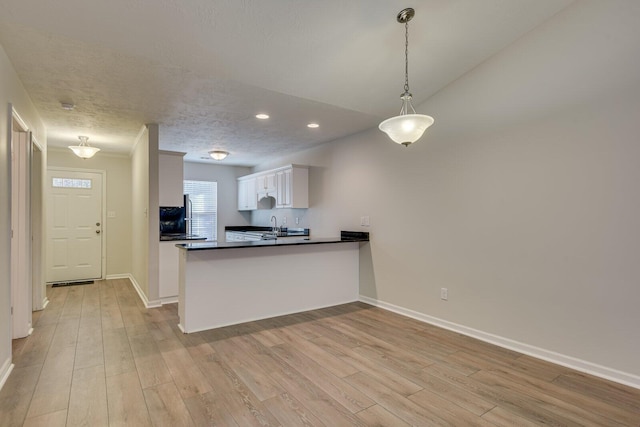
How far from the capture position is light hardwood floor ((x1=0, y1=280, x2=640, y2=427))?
203 centimetres

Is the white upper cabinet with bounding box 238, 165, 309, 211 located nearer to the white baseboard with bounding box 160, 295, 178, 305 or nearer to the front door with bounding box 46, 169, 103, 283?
the white baseboard with bounding box 160, 295, 178, 305

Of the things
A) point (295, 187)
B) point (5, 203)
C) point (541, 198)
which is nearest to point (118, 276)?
point (295, 187)

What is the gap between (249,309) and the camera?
3.83 m

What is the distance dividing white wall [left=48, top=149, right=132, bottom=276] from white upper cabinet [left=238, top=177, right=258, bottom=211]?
7.41ft

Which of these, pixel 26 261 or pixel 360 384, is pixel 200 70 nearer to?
pixel 26 261

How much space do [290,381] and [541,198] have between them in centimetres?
259

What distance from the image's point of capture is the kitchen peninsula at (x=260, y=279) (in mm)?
3502

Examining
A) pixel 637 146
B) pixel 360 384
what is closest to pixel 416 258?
pixel 360 384

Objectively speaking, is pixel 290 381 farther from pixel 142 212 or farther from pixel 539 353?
pixel 142 212

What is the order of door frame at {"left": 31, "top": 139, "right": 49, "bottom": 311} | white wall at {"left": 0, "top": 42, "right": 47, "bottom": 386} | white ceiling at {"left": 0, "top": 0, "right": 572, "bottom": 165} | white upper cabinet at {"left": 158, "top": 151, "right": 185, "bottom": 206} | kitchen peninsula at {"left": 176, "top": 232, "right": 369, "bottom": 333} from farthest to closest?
white upper cabinet at {"left": 158, "top": 151, "right": 185, "bottom": 206} → door frame at {"left": 31, "top": 139, "right": 49, "bottom": 311} → kitchen peninsula at {"left": 176, "top": 232, "right": 369, "bottom": 333} → white wall at {"left": 0, "top": 42, "right": 47, "bottom": 386} → white ceiling at {"left": 0, "top": 0, "right": 572, "bottom": 165}

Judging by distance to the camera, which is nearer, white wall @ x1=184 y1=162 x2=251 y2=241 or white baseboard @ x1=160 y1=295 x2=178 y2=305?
white baseboard @ x1=160 y1=295 x2=178 y2=305

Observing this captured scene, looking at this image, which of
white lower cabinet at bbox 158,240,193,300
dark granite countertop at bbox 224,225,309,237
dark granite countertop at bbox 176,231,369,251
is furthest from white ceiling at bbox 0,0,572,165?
dark granite countertop at bbox 224,225,309,237

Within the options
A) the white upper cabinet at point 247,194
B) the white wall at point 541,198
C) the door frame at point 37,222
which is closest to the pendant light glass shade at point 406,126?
the white wall at point 541,198

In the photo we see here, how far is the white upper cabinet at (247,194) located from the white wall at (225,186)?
0.20 m
